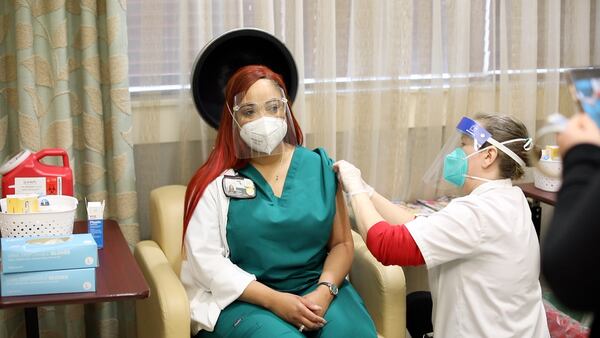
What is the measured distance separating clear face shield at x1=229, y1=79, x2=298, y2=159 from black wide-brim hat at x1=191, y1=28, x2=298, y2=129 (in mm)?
276

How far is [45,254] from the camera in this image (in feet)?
5.77

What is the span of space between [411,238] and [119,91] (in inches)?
46.3

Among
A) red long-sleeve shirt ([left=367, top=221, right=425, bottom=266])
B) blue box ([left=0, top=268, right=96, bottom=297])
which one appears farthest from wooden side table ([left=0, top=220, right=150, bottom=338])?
red long-sleeve shirt ([left=367, top=221, right=425, bottom=266])

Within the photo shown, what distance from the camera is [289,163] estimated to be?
2.30 m

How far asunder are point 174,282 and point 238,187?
34cm

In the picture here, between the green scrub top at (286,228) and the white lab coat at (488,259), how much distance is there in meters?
0.44

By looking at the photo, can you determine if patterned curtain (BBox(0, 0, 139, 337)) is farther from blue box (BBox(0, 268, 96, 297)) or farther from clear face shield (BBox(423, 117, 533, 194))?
clear face shield (BBox(423, 117, 533, 194))

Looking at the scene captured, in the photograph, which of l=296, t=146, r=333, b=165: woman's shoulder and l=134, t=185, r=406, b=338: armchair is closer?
l=134, t=185, r=406, b=338: armchair

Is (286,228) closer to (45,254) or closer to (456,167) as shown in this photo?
(456,167)

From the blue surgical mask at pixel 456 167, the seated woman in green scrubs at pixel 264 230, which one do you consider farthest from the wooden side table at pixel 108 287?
the blue surgical mask at pixel 456 167

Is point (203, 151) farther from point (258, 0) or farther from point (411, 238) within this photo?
point (411, 238)

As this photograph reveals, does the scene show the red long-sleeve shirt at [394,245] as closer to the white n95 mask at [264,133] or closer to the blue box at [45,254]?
the white n95 mask at [264,133]

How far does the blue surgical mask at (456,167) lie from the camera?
1.96 m

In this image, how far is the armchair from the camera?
2.03 metres
